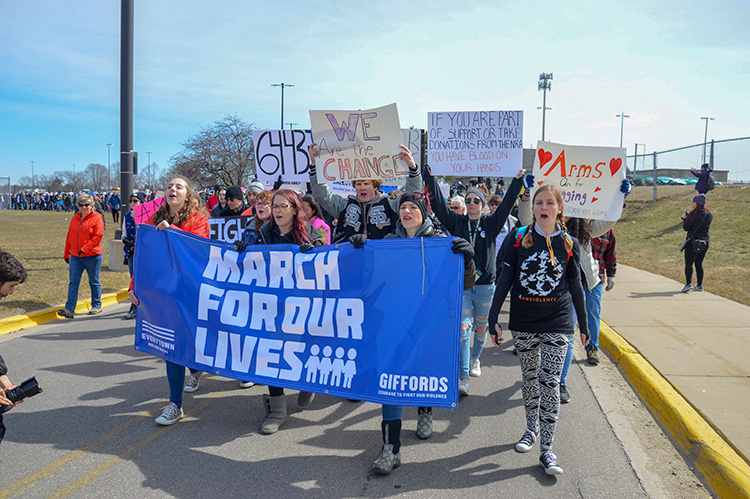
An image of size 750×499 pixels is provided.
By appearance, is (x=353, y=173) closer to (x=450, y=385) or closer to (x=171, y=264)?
Answer: (x=171, y=264)

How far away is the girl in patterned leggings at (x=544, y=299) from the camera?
12.5 ft

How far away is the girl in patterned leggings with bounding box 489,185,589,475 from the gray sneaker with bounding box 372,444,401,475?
3.33 ft

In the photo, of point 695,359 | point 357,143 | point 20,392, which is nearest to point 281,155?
point 357,143

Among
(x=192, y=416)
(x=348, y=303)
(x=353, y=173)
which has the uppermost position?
(x=353, y=173)

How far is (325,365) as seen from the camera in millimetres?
3965

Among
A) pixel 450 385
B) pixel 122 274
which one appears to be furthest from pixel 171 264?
pixel 122 274

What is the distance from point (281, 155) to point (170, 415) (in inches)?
204

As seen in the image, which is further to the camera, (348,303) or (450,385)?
(348,303)

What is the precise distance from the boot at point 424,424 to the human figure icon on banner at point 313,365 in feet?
3.11

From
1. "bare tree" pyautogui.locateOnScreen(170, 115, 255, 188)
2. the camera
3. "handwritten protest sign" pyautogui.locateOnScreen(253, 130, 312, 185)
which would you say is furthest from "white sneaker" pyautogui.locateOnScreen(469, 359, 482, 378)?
"bare tree" pyautogui.locateOnScreen(170, 115, 255, 188)

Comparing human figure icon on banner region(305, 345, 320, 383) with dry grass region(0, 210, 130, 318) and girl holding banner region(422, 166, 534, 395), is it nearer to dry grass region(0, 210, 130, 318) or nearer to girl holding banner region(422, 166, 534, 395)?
girl holding banner region(422, 166, 534, 395)

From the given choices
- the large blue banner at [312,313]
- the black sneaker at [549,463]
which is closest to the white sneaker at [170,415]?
the large blue banner at [312,313]

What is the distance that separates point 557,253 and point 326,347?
5.89 feet

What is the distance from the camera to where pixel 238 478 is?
11.7ft
